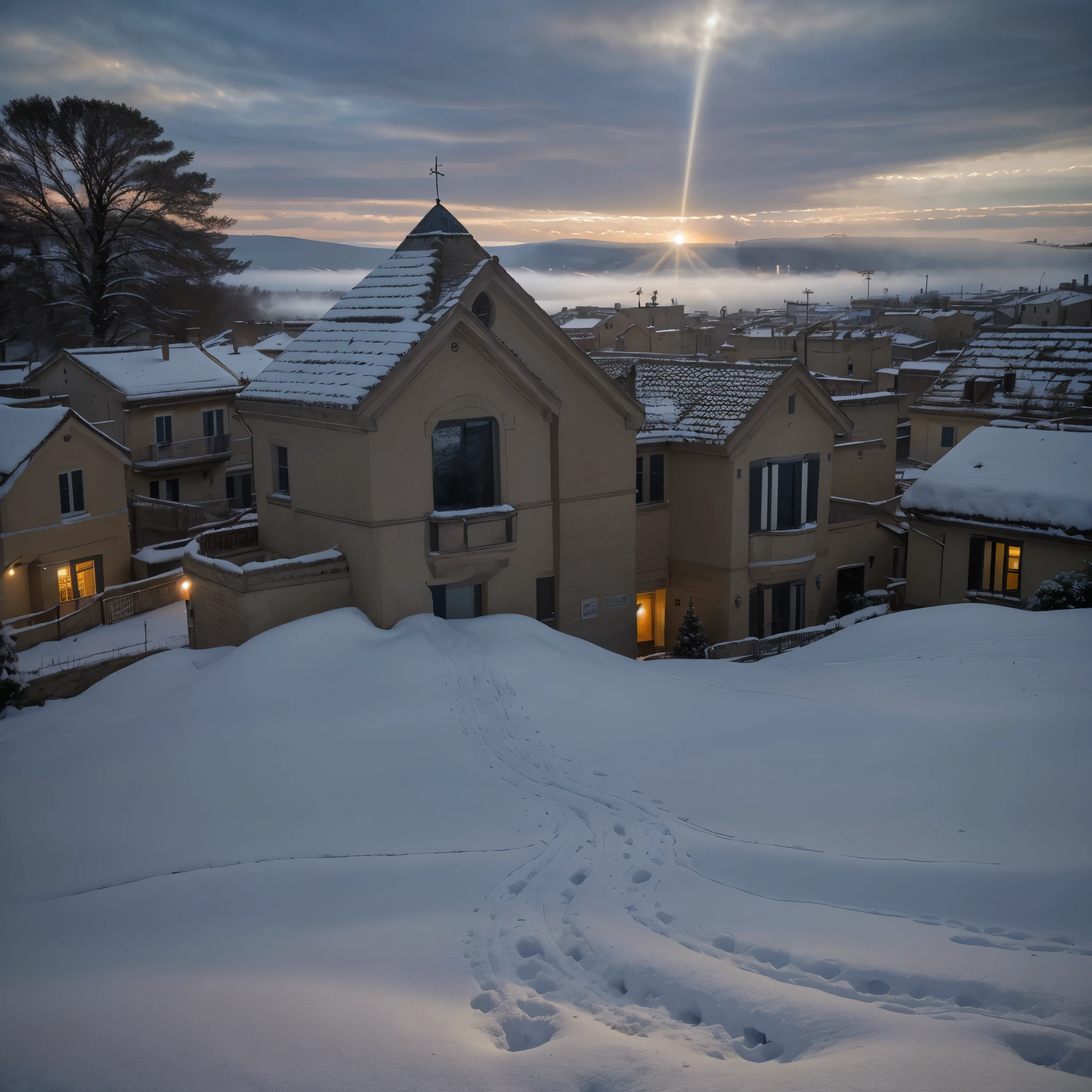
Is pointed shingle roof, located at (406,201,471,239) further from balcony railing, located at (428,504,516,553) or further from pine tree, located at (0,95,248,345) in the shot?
pine tree, located at (0,95,248,345)

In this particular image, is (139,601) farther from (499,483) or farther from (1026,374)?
(1026,374)

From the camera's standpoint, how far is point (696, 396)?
31.2m

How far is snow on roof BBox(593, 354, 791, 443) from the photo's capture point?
2916 cm

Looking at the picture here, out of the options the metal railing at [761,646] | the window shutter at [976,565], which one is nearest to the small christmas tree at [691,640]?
the metal railing at [761,646]

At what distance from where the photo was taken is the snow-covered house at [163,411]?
148 ft

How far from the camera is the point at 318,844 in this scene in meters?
14.7

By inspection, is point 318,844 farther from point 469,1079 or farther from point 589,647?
point 589,647

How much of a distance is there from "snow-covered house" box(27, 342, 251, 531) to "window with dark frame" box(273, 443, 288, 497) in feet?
61.8

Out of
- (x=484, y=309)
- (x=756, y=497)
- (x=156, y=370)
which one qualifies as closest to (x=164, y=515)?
(x=156, y=370)

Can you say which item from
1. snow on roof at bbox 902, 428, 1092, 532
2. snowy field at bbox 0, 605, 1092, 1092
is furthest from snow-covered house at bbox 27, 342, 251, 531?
snow on roof at bbox 902, 428, 1092, 532

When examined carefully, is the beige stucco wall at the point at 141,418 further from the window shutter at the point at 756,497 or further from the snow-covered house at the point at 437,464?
the window shutter at the point at 756,497

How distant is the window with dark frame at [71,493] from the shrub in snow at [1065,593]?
Answer: 3179cm

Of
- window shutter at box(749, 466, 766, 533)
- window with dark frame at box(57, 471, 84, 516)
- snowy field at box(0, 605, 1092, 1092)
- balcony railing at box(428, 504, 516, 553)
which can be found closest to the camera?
snowy field at box(0, 605, 1092, 1092)

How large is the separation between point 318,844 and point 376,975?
195 inches
